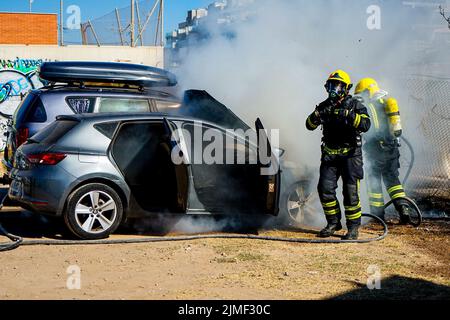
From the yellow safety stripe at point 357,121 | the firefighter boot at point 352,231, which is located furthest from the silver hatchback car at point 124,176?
the yellow safety stripe at point 357,121

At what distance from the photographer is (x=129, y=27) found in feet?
62.5

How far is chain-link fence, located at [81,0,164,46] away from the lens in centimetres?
1897

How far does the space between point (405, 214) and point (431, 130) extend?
406 centimetres

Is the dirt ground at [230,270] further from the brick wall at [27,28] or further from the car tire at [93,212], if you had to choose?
the brick wall at [27,28]

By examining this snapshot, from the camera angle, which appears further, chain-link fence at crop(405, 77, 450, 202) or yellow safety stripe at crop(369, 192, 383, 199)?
chain-link fence at crop(405, 77, 450, 202)

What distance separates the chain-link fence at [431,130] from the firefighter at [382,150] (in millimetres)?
3098

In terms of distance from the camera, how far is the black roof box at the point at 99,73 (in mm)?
9573

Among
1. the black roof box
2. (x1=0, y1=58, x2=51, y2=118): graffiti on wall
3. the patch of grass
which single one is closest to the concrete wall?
(x1=0, y1=58, x2=51, y2=118): graffiti on wall

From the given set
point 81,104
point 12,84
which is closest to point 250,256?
point 81,104

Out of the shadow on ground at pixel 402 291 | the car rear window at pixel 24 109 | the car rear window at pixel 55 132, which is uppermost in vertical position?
the car rear window at pixel 24 109

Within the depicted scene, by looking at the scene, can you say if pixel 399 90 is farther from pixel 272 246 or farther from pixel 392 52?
pixel 272 246

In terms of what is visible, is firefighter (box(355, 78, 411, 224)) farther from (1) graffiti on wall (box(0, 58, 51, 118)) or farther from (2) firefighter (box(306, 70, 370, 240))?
(1) graffiti on wall (box(0, 58, 51, 118))

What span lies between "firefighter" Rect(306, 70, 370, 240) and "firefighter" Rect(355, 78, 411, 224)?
44.2 inches

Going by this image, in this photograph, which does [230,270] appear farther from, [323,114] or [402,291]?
[323,114]
